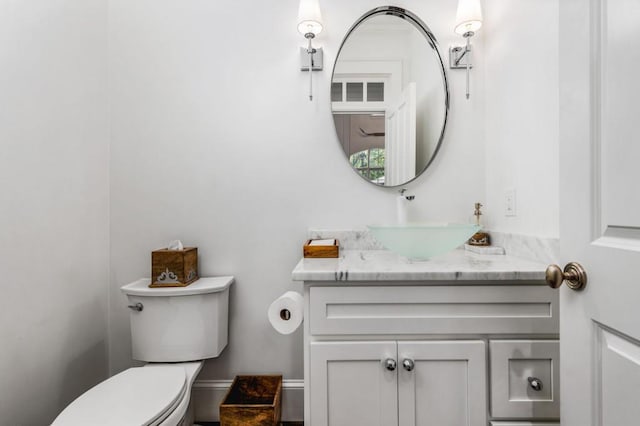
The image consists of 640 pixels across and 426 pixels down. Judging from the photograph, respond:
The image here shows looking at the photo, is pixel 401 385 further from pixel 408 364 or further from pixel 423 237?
pixel 423 237

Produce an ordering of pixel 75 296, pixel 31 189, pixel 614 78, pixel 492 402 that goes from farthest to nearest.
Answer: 1. pixel 75 296
2. pixel 31 189
3. pixel 492 402
4. pixel 614 78

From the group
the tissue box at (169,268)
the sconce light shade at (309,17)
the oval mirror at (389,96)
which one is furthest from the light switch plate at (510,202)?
the tissue box at (169,268)

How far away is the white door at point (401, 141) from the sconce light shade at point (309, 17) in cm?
51

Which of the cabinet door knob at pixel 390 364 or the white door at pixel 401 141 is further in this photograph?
the white door at pixel 401 141

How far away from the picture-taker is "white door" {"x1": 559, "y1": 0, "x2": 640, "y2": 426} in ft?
1.93

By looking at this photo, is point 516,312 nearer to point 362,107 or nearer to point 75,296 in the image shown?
point 362,107

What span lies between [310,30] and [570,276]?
4.61ft

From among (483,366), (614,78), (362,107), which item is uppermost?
(362,107)

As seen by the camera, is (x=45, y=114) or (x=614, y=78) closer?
(x=614, y=78)

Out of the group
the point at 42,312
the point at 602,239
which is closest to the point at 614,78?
the point at 602,239

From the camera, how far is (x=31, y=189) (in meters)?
1.20

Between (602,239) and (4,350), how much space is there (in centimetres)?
172

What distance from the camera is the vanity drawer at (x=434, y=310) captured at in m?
1.00

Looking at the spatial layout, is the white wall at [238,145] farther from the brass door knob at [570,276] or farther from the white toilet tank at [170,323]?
the brass door knob at [570,276]
